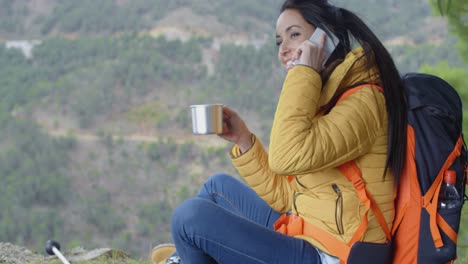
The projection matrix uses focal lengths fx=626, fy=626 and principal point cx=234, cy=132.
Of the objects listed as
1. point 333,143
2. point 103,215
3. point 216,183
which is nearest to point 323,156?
point 333,143

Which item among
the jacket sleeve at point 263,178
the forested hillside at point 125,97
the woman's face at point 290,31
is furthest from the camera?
the forested hillside at point 125,97

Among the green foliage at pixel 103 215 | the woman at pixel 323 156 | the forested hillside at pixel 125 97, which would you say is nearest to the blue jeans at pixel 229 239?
the woman at pixel 323 156

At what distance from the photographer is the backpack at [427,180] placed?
1218 millimetres

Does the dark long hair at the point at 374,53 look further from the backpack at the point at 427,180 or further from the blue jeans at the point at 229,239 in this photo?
the blue jeans at the point at 229,239

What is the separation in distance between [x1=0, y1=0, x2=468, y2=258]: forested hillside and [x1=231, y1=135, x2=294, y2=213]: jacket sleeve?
9.17 meters

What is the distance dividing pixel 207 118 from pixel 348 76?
0.35 metres

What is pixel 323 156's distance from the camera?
120 centimetres

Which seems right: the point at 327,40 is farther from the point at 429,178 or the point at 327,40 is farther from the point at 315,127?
the point at 429,178

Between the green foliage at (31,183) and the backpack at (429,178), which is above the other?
the backpack at (429,178)

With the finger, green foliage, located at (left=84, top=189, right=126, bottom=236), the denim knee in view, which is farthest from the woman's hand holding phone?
green foliage, located at (left=84, top=189, right=126, bottom=236)

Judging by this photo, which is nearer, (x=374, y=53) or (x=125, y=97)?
(x=374, y=53)

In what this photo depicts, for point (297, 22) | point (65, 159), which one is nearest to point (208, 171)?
point (65, 159)

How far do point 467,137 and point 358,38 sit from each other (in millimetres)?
1403

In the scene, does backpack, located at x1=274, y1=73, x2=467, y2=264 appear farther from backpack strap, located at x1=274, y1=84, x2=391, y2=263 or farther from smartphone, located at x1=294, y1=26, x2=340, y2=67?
smartphone, located at x1=294, y1=26, x2=340, y2=67
